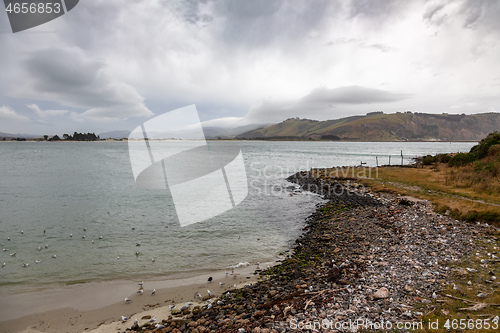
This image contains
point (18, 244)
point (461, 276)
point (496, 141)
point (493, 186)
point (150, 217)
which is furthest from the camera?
point (496, 141)

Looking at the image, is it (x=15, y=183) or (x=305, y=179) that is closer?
(x=15, y=183)

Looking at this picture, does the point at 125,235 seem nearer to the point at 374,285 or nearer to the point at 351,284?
the point at 351,284

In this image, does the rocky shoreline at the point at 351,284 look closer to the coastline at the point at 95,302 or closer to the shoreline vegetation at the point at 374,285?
the shoreline vegetation at the point at 374,285

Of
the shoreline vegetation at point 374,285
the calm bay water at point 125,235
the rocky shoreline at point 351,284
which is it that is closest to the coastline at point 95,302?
the shoreline vegetation at point 374,285

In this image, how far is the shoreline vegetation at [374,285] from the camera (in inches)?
263

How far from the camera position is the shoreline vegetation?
6.67 m

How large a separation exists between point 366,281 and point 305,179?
35.3 metres

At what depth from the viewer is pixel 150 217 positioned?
2308cm

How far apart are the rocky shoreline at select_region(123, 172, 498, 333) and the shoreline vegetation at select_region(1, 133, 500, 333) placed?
0.03m

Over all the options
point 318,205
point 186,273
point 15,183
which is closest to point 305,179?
point 318,205

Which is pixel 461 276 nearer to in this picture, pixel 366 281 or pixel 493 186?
pixel 366 281

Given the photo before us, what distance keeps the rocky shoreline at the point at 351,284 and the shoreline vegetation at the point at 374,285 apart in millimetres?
28

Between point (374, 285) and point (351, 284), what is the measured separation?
2.47 ft

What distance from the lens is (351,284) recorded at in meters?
8.85
